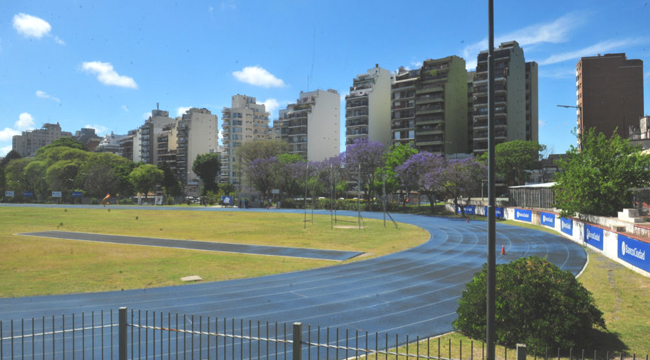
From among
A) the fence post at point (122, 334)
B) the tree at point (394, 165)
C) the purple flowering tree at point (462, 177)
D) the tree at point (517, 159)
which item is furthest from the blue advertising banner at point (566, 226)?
the tree at point (517, 159)

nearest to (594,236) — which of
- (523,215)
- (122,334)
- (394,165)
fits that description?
(523,215)

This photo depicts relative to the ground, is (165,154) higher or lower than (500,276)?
higher

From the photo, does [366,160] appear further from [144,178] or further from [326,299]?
[144,178]

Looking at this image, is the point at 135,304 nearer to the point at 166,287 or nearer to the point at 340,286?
the point at 166,287

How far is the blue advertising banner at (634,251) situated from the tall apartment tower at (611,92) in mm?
66514

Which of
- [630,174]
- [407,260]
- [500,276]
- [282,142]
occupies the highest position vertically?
[282,142]

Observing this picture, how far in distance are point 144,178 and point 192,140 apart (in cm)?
2939

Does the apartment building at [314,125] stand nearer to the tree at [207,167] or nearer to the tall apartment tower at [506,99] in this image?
the tree at [207,167]

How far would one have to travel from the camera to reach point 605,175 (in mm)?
25312

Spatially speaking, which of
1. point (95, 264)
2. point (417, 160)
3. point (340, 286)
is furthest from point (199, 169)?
point (340, 286)

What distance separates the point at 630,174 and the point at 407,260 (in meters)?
16.0

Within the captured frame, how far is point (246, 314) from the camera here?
1057cm

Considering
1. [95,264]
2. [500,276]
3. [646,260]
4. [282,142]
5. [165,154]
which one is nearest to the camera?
[500,276]

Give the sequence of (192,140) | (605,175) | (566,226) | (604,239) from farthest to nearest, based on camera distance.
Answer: (192,140), (566,226), (605,175), (604,239)
